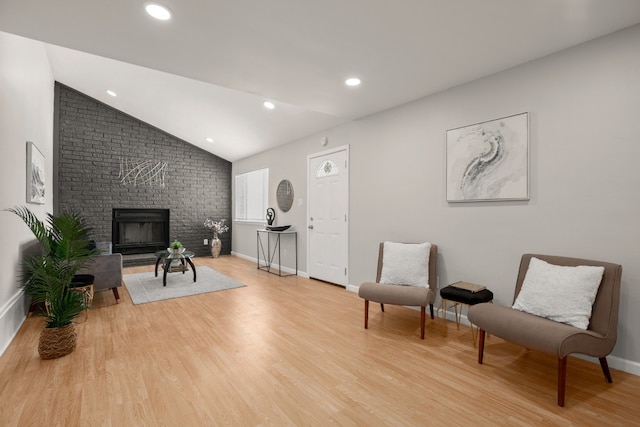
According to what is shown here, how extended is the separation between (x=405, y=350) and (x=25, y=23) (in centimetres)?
372

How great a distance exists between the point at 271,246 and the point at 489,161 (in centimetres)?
448

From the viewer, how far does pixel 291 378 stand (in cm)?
210

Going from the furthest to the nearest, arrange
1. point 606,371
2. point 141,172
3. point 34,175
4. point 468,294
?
point 141,172 → point 34,175 → point 468,294 → point 606,371

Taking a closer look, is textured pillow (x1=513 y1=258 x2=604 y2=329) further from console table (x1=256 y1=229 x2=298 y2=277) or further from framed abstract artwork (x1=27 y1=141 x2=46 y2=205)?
framed abstract artwork (x1=27 y1=141 x2=46 y2=205)

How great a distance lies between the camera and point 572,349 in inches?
72.0

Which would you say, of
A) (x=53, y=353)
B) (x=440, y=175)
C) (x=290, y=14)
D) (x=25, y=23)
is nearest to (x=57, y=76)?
(x=25, y=23)

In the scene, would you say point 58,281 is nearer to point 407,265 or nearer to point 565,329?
point 407,265

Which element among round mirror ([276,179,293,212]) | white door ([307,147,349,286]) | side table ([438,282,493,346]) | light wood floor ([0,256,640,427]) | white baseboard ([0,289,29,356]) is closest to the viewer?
light wood floor ([0,256,640,427])

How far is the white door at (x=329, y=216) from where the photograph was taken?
455 centimetres

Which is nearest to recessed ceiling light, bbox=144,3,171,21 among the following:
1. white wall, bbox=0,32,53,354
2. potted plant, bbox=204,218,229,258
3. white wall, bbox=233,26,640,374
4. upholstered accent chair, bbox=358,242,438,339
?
white wall, bbox=0,32,53,354

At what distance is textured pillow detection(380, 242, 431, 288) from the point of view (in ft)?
10.2

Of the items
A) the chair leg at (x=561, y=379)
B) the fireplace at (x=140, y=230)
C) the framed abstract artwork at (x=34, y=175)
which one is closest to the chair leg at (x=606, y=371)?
the chair leg at (x=561, y=379)

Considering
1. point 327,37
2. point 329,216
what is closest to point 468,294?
point 327,37

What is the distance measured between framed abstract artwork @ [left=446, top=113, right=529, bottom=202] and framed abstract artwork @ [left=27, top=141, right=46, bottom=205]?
4503 mm
